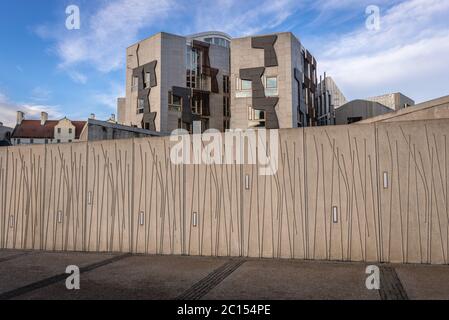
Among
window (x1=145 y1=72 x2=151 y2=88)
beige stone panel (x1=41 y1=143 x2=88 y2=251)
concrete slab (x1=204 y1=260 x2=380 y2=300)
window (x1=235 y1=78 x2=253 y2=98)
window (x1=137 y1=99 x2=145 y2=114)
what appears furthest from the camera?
window (x1=137 y1=99 x2=145 y2=114)

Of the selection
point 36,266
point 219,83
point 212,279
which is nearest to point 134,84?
point 219,83

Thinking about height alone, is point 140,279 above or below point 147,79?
below

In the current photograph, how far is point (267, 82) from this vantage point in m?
34.0

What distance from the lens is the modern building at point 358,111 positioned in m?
40.8

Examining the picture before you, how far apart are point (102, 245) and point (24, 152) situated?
4.02 meters

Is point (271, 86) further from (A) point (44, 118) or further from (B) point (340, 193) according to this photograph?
(A) point (44, 118)

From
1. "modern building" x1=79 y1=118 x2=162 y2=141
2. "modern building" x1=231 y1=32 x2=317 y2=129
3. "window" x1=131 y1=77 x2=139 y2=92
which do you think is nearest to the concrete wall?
"modern building" x1=79 y1=118 x2=162 y2=141

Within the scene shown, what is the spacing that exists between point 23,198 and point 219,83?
105 ft

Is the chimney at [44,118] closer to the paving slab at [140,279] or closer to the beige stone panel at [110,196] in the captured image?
the beige stone panel at [110,196]

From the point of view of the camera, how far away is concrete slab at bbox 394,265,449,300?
575cm

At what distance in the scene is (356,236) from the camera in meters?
8.45

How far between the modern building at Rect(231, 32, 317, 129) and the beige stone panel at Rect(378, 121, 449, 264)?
80.8 feet

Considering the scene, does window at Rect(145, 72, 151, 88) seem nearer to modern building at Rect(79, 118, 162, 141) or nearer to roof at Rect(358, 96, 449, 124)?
modern building at Rect(79, 118, 162, 141)
